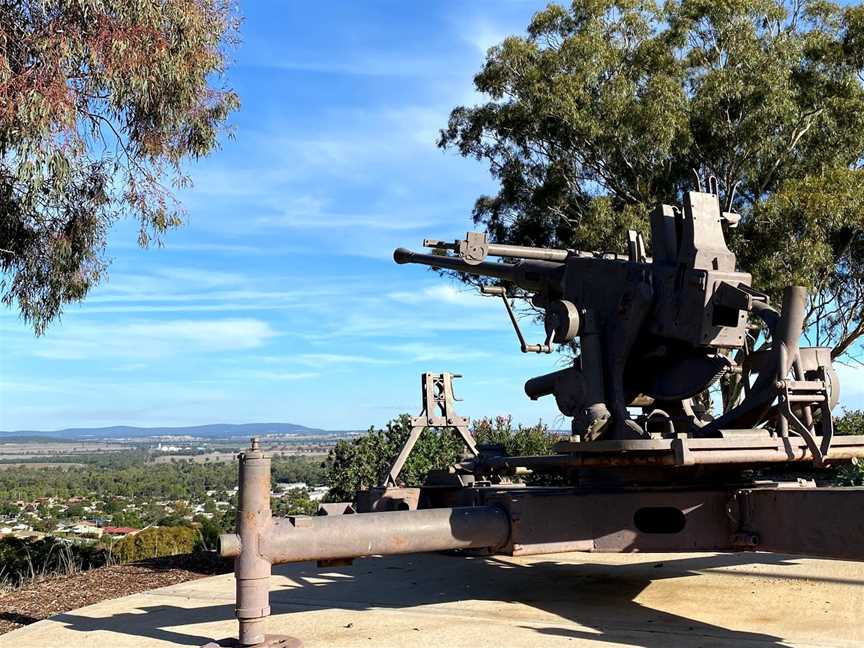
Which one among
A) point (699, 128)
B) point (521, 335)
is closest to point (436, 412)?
point (521, 335)

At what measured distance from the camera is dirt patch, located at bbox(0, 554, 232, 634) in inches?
257

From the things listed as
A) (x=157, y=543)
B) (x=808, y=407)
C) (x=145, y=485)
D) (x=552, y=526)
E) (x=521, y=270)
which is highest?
(x=521, y=270)

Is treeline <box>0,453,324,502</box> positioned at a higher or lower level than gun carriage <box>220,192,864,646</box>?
lower

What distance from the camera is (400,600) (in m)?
→ 6.59

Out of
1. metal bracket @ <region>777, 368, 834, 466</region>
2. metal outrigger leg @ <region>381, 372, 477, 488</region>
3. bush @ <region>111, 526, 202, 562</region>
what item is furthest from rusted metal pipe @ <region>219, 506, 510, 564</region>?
bush @ <region>111, 526, 202, 562</region>

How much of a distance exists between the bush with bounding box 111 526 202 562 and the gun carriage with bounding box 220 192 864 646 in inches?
249

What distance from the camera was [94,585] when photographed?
756 cm

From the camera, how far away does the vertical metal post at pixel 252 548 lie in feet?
15.2

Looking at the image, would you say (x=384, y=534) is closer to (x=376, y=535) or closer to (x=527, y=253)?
(x=376, y=535)

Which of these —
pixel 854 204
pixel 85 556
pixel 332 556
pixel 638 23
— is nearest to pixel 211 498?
pixel 85 556

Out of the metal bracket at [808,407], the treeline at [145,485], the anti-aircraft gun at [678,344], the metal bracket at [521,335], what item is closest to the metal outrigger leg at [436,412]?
the metal bracket at [521,335]

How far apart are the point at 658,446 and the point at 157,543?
27.1ft

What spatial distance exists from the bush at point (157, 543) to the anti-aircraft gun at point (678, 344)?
21.9 feet

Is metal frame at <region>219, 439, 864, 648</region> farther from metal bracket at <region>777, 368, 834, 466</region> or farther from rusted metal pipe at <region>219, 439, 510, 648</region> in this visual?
metal bracket at <region>777, 368, 834, 466</region>
